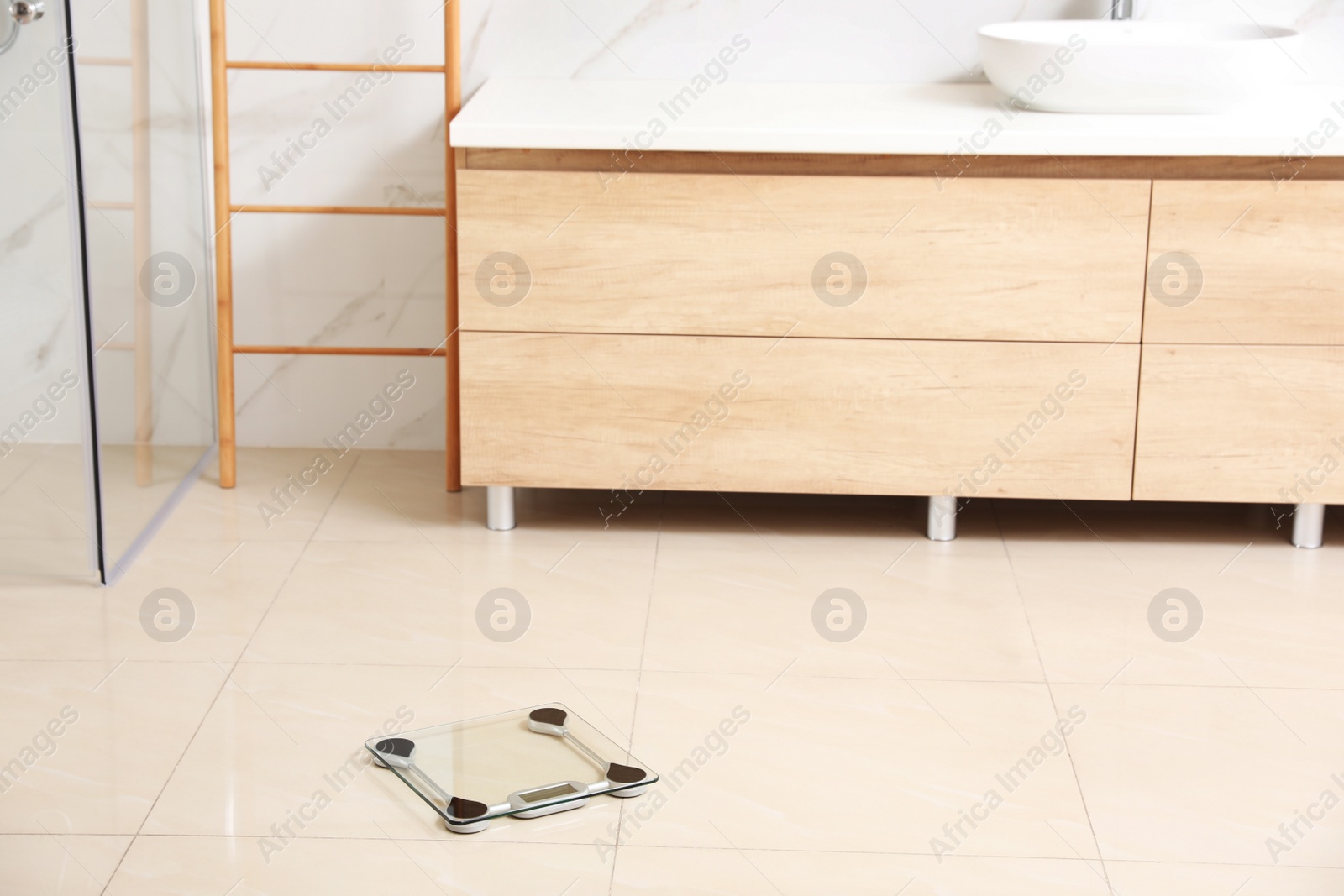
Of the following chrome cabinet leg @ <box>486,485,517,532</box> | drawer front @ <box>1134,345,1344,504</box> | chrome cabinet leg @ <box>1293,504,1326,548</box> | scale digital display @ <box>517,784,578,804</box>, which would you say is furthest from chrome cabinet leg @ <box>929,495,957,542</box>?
scale digital display @ <box>517,784,578,804</box>

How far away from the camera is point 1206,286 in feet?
8.11

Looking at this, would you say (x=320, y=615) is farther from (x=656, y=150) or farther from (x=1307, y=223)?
(x=1307, y=223)

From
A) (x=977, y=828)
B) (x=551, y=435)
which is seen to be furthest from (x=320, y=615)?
(x=977, y=828)

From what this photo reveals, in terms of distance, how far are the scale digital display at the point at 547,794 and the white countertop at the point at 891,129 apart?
1.13 metres

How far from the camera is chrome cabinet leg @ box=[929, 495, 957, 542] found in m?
2.68

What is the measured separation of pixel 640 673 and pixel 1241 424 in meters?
1.21

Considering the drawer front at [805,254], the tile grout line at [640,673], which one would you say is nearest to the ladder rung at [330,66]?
the drawer front at [805,254]

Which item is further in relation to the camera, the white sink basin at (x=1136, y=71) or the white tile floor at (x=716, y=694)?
the white sink basin at (x=1136, y=71)

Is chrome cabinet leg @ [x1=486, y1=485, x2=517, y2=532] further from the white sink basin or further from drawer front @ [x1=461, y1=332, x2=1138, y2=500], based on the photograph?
the white sink basin

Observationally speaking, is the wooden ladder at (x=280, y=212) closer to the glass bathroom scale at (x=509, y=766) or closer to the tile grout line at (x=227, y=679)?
the tile grout line at (x=227, y=679)

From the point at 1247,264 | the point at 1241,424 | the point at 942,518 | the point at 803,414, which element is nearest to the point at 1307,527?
the point at 1241,424

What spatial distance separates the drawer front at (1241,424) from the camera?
251 cm

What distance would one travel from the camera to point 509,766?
1892mm

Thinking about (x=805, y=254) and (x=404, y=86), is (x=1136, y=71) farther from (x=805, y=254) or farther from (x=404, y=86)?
(x=404, y=86)
